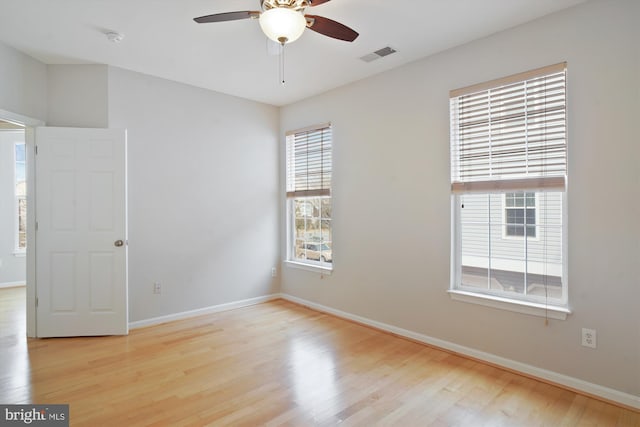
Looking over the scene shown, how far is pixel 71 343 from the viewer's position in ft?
11.5

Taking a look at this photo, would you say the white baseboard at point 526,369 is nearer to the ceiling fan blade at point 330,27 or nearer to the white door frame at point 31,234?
the ceiling fan blade at point 330,27

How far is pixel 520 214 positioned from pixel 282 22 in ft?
7.80

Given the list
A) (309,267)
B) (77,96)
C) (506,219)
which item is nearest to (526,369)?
(506,219)

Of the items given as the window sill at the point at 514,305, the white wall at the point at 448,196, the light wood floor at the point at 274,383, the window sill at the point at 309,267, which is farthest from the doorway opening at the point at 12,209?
the window sill at the point at 514,305

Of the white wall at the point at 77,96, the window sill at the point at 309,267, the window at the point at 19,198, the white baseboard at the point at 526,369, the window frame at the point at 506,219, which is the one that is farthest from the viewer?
the window at the point at 19,198

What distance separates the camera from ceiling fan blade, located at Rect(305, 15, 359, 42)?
7.23ft

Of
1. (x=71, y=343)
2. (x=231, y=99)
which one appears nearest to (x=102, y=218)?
(x=71, y=343)

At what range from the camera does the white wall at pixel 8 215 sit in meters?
6.11

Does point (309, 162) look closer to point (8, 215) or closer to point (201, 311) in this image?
point (201, 311)

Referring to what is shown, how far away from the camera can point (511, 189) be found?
2.92 metres

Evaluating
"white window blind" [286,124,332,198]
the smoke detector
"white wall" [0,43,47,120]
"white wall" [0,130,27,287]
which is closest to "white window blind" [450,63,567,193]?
"white window blind" [286,124,332,198]

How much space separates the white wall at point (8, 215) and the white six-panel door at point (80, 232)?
3386 mm

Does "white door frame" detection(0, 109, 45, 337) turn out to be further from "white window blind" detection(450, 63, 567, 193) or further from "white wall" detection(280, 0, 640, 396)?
"white window blind" detection(450, 63, 567, 193)

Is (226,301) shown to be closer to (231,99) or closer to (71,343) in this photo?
(71,343)
